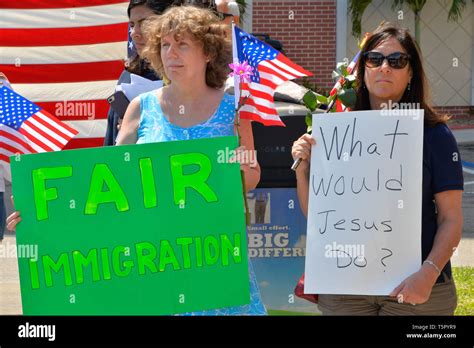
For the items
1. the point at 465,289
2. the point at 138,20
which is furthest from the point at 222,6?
the point at 465,289

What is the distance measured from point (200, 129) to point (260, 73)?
327 millimetres

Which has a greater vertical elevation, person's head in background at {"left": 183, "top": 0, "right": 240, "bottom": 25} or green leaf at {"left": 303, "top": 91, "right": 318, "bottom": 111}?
person's head in background at {"left": 183, "top": 0, "right": 240, "bottom": 25}

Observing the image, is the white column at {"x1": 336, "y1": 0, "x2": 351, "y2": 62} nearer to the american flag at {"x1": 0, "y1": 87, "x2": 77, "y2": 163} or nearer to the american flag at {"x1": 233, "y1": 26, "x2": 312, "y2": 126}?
the american flag at {"x1": 0, "y1": 87, "x2": 77, "y2": 163}

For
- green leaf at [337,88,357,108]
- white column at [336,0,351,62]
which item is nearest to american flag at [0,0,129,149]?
green leaf at [337,88,357,108]

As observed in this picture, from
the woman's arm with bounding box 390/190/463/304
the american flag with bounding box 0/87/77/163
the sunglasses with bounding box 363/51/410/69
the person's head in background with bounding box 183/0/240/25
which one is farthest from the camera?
the person's head in background with bounding box 183/0/240/25

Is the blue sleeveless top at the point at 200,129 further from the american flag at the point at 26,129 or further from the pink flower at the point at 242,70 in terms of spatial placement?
the american flag at the point at 26,129

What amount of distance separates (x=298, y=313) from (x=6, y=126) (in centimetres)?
197

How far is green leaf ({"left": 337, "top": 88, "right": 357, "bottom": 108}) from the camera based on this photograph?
13.0 ft

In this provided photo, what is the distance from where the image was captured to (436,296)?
3746mm

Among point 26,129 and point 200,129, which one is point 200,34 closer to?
point 200,129

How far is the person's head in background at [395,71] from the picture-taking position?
3.81m

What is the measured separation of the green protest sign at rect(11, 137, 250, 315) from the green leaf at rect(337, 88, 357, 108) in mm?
461

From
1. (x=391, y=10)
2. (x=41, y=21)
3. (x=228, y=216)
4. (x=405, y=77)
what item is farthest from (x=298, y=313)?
(x=391, y=10)

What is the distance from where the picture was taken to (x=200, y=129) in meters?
4.01
